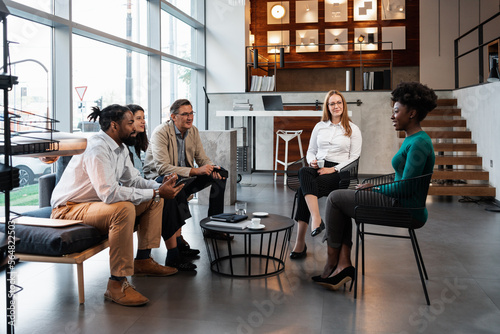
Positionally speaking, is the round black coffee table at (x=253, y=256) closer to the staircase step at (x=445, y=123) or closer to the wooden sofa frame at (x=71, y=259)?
the wooden sofa frame at (x=71, y=259)

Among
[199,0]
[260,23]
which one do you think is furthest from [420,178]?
[260,23]

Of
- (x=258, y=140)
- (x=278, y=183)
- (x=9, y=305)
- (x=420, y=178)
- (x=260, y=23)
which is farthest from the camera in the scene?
(x=260, y=23)

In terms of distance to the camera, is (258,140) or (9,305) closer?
(9,305)

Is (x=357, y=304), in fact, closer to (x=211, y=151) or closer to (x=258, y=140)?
(x=211, y=151)

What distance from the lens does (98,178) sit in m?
2.98

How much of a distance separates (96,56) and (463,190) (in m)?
5.01

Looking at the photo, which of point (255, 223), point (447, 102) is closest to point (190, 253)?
point (255, 223)

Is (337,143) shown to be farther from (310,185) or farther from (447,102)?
(447,102)

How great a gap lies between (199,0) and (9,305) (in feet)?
29.2

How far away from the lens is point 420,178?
9.24 feet

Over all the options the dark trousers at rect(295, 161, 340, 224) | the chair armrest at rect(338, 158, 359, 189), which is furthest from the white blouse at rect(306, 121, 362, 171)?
the dark trousers at rect(295, 161, 340, 224)

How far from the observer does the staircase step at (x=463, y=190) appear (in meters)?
6.52

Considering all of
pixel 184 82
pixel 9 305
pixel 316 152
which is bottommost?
pixel 9 305

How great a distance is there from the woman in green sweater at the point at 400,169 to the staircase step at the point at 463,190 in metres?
3.88
